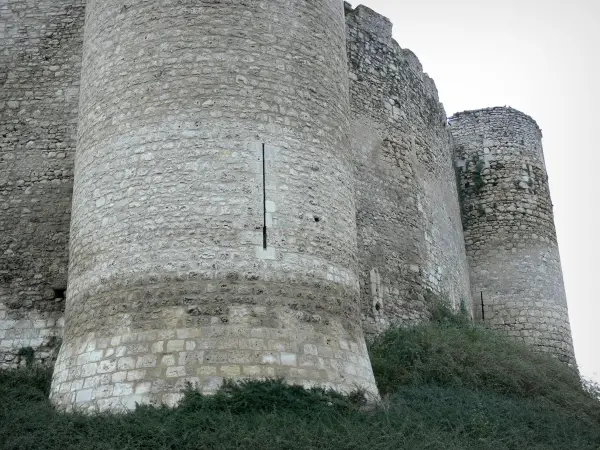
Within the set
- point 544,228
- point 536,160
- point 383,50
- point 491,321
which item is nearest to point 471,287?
point 491,321

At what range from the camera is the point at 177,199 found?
8.99 metres

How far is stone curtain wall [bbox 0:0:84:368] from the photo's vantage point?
1130 cm

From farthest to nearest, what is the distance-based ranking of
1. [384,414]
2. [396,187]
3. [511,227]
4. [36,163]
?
1. [511,227]
2. [396,187]
3. [36,163]
4. [384,414]

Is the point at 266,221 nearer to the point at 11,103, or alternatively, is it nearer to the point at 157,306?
the point at 157,306

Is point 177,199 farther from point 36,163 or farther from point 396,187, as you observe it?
point 396,187

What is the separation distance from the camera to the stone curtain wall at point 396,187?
45.5 feet

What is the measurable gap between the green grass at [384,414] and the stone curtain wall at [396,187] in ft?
5.02

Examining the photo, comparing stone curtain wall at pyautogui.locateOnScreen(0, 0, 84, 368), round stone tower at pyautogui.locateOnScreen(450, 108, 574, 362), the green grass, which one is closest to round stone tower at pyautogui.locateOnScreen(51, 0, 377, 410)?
the green grass

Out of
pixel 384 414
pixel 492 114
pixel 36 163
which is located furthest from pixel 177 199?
pixel 492 114

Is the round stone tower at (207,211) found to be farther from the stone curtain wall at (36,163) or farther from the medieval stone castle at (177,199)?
the stone curtain wall at (36,163)

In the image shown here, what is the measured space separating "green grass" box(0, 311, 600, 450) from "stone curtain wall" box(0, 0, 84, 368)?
1.00 meters

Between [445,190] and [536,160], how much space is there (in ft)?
10.6

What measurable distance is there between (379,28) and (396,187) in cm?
332

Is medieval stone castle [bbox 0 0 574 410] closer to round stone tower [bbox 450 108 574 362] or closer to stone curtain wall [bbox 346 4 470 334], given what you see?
stone curtain wall [bbox 346 4 470 334]
